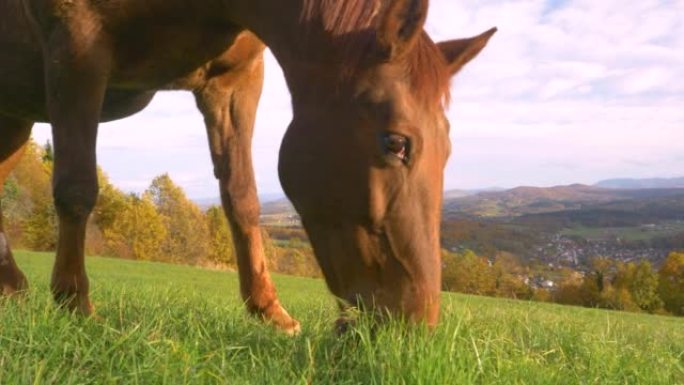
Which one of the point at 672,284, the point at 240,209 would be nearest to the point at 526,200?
the point at 672,284

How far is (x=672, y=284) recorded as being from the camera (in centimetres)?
6381

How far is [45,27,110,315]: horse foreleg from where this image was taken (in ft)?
12.3

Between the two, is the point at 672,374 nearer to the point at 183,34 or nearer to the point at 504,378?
the point at 504,378

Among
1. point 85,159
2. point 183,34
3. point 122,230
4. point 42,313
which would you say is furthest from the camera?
point 122,230

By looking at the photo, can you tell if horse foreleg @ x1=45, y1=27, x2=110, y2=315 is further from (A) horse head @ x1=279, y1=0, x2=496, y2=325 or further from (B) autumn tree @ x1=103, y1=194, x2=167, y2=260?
(B) autumn tree @ x1=103, y1=194, x2=167, y2=260

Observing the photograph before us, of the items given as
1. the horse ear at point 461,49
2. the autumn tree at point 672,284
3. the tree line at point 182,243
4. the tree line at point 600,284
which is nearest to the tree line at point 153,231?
the tree line at point 182,243

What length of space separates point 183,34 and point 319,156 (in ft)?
4.89

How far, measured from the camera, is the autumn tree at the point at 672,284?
59719 mm

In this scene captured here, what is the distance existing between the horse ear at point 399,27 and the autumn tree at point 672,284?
6222 centimetres

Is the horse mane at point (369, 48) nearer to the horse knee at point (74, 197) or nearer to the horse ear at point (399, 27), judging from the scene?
the horse ear at point (399, 27)

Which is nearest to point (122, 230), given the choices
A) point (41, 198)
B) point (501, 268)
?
point (41, 198)

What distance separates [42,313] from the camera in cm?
280

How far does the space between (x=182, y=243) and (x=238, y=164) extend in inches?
2373

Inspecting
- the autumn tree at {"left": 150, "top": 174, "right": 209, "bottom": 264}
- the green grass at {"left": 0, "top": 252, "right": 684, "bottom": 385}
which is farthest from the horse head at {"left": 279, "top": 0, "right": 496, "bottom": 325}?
the autumn tree at {"left": 150, "top": 174, "right": 209, "bottom": 264}
